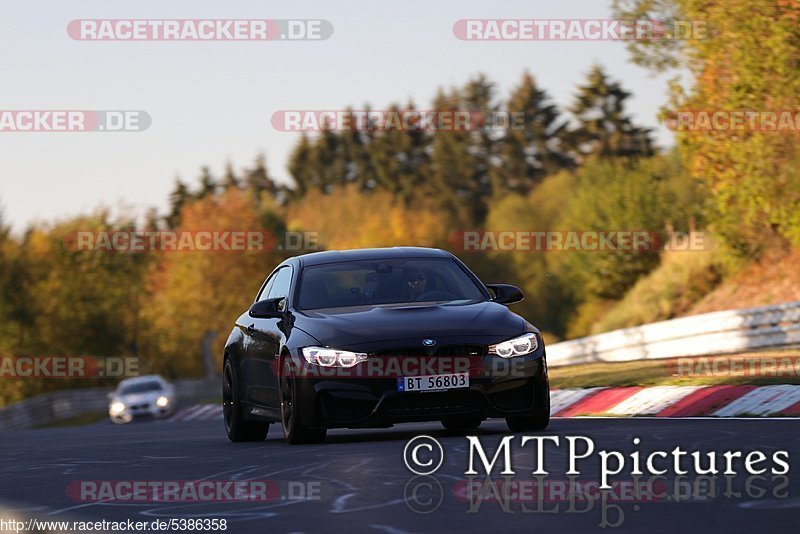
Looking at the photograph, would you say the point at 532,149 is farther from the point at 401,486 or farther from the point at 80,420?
A: the point at 401,486

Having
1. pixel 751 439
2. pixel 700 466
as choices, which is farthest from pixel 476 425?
pixel 700 466

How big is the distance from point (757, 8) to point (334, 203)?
10670 cm

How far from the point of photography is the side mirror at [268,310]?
13.7 m

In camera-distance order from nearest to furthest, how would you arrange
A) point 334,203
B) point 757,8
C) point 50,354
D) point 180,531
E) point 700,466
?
1. point 180,531
2. point 700,466
3. point 757,8
4. point 50,354
5. point 334,203

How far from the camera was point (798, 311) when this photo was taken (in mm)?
26625

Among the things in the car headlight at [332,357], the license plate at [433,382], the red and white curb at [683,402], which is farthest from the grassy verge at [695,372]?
the car headlight at [332,357]

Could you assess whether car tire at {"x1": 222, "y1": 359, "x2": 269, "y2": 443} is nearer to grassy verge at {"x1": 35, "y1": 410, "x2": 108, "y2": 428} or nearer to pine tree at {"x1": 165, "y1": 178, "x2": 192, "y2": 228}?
grassy verge at {"x1": 35, "y1": 410, "x2": 108, "y2": 428}

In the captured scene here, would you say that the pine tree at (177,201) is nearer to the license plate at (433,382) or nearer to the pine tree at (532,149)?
the pine tree at (532,149)

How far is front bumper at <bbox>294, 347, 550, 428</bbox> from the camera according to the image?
12398 millimetres

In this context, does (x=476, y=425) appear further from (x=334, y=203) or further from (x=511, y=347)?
(x=334, y=203)

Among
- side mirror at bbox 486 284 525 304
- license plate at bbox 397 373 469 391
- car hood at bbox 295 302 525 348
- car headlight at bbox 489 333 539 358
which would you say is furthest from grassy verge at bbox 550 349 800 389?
license plate at bbox 397 373 469 391

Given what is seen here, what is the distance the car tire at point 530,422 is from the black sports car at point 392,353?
0.01m

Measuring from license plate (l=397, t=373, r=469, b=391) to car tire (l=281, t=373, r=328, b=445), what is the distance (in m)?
0.82

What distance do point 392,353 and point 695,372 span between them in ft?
29.8
